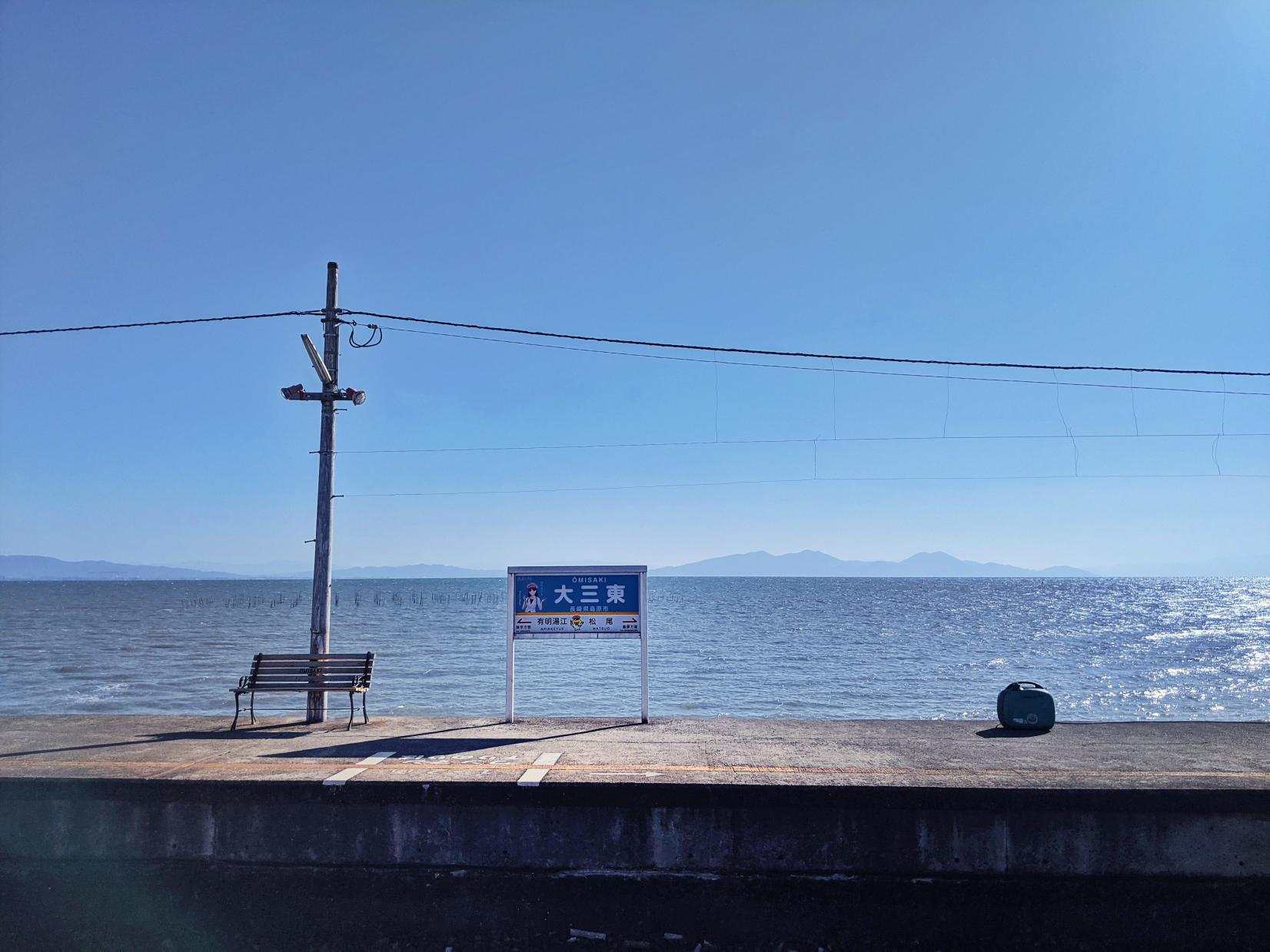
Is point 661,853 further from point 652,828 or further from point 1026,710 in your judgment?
point 1026,710

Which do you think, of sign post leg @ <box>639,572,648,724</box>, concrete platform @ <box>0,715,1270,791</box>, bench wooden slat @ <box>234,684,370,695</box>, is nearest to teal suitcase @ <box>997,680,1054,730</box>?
concrete platform @ <box>0,715,1270,791</box>

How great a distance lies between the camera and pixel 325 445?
438 inches

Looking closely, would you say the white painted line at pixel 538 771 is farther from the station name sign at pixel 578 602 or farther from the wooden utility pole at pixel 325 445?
the wooden utility pole at pixel 325 445

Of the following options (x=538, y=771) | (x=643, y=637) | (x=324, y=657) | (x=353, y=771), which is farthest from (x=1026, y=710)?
(x=324, y=657)

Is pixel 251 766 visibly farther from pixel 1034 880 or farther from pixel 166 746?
pixel 1034 880

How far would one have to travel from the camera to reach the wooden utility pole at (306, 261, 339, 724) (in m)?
10.8

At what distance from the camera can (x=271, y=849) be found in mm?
7043

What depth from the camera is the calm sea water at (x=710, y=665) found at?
930 inches

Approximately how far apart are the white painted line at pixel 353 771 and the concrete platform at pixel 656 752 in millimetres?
22

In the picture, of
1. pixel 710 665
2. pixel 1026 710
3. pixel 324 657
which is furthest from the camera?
pixel 710 665

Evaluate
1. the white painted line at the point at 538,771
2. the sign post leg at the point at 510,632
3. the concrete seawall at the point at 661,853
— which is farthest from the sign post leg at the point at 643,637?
the concrete seawall at the point at 661,853

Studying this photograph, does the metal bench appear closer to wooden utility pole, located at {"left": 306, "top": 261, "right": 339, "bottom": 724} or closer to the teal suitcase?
wooden utility pole, located at {"left": 306, "top": 261, "right": 339, "bottom": 724}

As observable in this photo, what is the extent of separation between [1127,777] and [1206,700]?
79.5ft

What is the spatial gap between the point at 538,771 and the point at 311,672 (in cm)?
433
